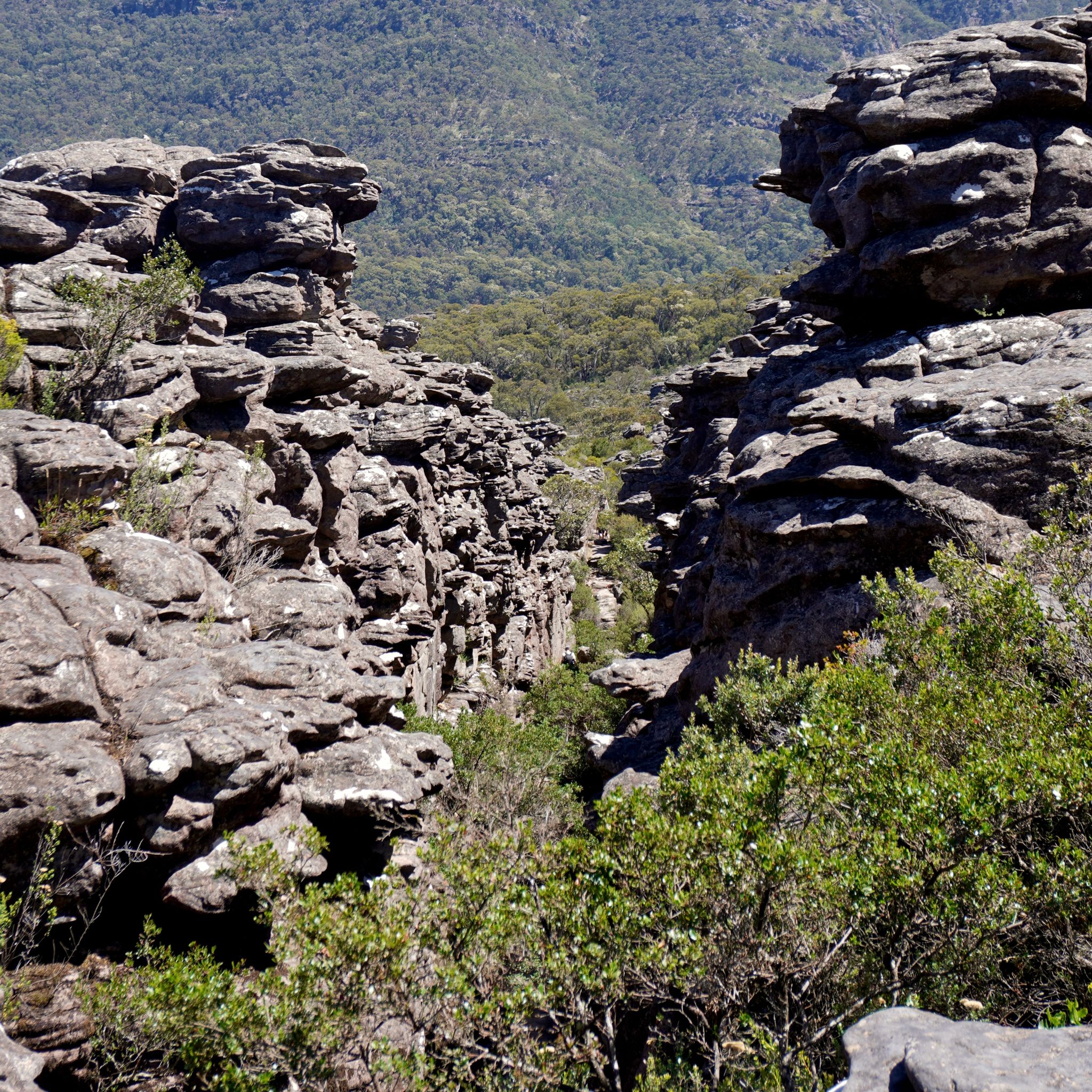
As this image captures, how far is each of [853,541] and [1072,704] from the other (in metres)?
9.45

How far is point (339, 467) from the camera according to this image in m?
26.5

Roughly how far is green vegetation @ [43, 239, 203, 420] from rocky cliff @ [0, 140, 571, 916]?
24 centimetres

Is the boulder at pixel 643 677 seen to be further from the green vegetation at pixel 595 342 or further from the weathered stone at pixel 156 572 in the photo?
the green vegetation at pixel 595 342

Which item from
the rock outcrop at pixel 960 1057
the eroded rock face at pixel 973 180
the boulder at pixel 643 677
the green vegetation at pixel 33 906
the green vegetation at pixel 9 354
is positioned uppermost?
the eroded rock face at pixel 973 180

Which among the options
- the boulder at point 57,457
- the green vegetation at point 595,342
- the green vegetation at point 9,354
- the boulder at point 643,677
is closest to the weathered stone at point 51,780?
the boulder at point 57,457

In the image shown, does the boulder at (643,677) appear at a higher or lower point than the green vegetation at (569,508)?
Result: higher

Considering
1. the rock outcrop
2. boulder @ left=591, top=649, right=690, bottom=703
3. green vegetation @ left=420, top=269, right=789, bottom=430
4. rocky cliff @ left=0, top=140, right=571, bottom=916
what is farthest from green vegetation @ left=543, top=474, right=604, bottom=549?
the rock outcrop

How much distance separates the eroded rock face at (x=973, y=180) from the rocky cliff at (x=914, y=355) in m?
0.05

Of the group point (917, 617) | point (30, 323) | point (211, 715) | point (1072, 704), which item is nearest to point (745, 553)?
point (917, 617)

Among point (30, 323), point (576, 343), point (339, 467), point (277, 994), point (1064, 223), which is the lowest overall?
point (576, 343)

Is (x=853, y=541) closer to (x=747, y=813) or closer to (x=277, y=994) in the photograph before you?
(x=747, y=813)

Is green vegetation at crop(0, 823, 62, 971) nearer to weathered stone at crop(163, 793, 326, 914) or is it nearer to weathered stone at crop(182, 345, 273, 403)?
weathered stone at crop(163, 793, 326, 914)

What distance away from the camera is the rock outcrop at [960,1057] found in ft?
15.7

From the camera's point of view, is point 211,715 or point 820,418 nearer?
point 211,715
